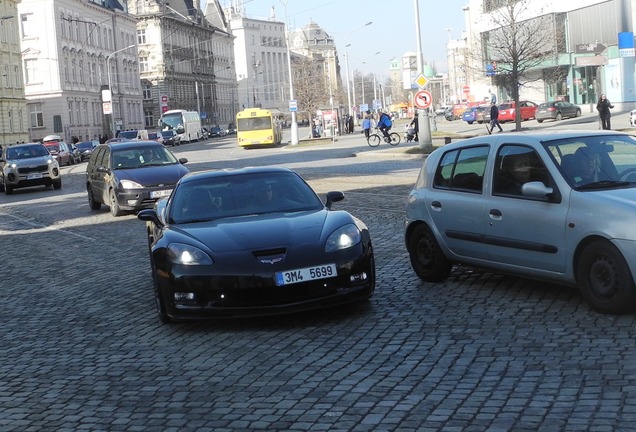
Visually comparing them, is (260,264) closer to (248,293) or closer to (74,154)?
(248,293)

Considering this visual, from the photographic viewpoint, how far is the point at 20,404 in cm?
654

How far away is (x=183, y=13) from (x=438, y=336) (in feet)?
471

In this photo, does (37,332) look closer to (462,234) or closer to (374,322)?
(374,322)

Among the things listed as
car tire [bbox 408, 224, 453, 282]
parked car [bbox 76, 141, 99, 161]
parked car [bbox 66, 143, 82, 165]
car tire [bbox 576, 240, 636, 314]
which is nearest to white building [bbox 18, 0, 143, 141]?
parked car [bbox 76, 141, 99, 161]

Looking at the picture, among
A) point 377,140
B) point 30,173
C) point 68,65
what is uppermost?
point 68,65

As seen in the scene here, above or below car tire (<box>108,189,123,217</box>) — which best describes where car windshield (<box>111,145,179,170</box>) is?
above

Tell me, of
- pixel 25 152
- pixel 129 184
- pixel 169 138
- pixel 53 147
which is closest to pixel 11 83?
pixel 169 138

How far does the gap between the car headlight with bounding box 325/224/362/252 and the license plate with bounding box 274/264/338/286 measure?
18cm

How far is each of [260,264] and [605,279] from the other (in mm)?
2647

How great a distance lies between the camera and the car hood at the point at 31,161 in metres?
34.7

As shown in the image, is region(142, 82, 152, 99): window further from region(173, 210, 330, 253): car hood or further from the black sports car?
region(173, 210, 330, 253): car hood

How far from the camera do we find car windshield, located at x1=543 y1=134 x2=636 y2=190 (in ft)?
28.2

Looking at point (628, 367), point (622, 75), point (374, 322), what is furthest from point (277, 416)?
point (622, 75)

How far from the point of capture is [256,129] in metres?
71.8
